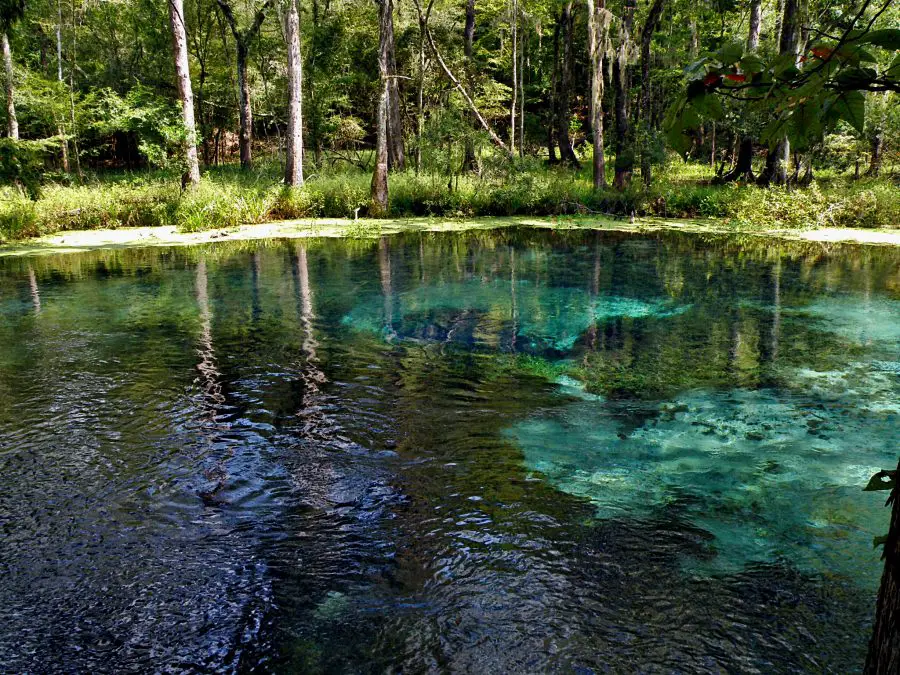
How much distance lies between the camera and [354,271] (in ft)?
42.6

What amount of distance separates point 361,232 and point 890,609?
670 inches

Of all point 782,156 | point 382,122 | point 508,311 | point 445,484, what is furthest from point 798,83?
point 782,156

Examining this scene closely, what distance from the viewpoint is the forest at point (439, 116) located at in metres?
9.28

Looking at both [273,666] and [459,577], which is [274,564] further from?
[459,577]

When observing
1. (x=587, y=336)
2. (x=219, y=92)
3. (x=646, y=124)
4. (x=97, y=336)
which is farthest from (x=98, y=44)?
(x=587, y=336)

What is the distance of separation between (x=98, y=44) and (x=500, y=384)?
35.7m

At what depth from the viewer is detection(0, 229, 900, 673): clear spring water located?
134 inches

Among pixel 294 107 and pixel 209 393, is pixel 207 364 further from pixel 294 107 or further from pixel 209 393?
pixel 294 107

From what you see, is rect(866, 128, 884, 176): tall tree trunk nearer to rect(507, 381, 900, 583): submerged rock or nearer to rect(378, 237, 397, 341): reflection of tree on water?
rect(378, 237, 397, 341): reflection of tree on water

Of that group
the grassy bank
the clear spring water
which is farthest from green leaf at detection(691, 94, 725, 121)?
the grassy bank

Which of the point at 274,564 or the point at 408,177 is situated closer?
the point at 274,564

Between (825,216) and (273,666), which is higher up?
(825,216)

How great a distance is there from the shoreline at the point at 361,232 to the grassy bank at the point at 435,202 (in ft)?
1.58

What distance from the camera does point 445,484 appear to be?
16.0ft
